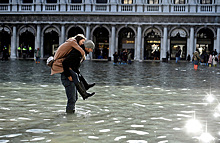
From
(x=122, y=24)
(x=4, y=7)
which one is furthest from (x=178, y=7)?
(x=4, y=7)

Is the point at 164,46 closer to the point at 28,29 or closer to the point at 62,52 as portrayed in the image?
the point at 28,29

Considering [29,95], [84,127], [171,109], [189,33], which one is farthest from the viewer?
[189,33]

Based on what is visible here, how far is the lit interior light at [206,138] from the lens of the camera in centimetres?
530

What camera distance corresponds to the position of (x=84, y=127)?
614cm

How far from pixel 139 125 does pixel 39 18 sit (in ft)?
140

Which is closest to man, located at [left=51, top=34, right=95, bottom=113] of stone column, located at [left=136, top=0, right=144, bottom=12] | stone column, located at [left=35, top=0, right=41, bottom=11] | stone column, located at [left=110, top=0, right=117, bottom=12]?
stone column, located at [left=136, top=0, right=144, bottom=12]

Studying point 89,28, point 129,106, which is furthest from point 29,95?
point 89,28

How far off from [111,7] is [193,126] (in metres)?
41.5

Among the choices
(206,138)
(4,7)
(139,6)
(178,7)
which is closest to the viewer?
(206,138)

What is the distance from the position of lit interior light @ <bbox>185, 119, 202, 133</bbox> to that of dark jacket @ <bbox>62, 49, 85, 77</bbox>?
6.83ft

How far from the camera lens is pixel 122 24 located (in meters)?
47.1

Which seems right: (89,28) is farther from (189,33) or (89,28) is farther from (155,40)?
(189,33)

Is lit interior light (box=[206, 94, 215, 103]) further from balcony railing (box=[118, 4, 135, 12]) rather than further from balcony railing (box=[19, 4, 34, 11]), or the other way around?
balcony railing (box=[19, 4, 34, 11])

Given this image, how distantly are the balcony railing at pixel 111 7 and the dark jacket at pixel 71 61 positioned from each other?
4035 centimetres
